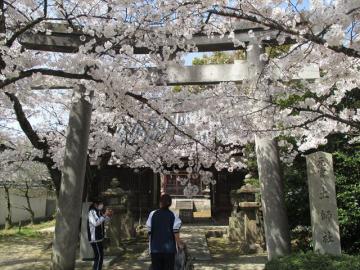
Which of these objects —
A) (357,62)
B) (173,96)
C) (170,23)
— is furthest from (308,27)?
(173,96)

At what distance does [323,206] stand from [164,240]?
10.5 ft

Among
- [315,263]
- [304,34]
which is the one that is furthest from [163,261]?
[304,34]

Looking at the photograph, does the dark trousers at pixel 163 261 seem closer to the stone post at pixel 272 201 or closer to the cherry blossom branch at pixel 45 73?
the cherry blossom branch at pixel 45 73

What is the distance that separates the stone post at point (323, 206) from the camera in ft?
21.9

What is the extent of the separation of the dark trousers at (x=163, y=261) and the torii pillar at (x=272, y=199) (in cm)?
332

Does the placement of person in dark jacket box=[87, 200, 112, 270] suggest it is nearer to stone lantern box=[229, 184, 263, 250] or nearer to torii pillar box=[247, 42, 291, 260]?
torii pillar box=[247, 42, 291, 260]

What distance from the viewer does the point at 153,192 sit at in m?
19.5

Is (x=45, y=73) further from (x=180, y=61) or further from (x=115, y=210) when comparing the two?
(x=115, y=210)

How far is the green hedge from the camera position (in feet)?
16.2

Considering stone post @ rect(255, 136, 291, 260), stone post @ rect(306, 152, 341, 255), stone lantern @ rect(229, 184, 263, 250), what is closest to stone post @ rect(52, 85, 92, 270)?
stone post @ rect(255, 136, 291, 260)

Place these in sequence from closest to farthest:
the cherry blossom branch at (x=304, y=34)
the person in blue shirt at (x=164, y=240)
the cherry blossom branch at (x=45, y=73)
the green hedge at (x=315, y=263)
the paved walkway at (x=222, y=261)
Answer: the cherry blossom branch at (x=304, y=34) < the green hedge at (x=315, y=263) < the person in blue shirt at (x=164, y=240) < the cherry blossom branch at (x=45, y=73) < the paved walkway at (x=222, y=261)

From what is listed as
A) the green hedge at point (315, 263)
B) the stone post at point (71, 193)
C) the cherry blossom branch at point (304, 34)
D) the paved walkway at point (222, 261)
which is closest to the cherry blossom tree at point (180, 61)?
the cherry blossom branch at point (304, 34)

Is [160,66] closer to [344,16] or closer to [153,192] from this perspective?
[344,16]

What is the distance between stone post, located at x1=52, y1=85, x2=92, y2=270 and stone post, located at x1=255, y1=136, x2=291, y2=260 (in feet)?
12.0
